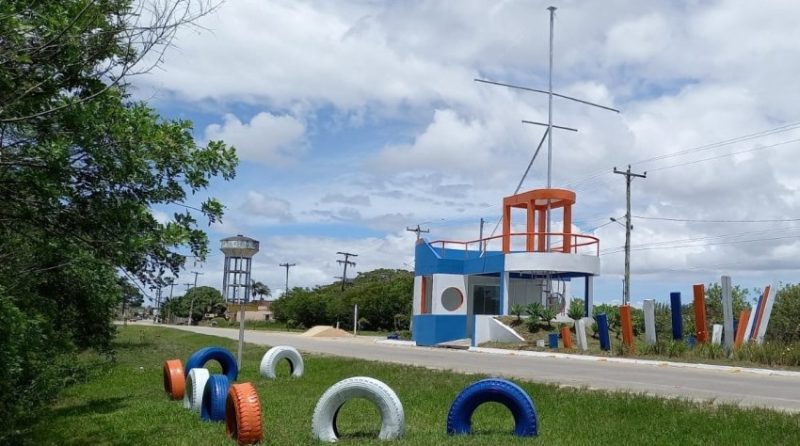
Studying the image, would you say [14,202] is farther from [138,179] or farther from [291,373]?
[291,373]

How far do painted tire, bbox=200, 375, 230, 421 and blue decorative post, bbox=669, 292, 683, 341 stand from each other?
17.2 meters

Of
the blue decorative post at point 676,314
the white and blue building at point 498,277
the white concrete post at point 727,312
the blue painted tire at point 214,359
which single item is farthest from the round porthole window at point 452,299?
the blue painted tire at point 214,359

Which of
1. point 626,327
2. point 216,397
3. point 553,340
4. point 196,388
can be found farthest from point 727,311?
point 216,397

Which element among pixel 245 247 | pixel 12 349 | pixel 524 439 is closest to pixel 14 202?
pixel 12 349

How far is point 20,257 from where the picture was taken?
26.9ft

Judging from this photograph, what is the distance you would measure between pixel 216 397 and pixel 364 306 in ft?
189

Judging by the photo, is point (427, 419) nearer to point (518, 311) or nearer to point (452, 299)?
point (518, 311)

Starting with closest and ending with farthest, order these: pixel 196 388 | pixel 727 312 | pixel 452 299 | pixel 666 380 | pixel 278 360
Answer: pixel 196 388 → pixel 666 380 → pixel 278 360 → pixel 727 312 → pixel 452 299

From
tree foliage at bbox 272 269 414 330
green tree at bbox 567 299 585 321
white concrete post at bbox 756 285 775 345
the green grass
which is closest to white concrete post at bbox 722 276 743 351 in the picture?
white concrete post at bbox 756 285 775 345

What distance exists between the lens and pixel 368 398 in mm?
8242

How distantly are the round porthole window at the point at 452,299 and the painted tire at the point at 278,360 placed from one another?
1819 centimetres

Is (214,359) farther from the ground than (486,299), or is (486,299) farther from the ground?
(486,299)

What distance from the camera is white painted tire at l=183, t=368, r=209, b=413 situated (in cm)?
1109

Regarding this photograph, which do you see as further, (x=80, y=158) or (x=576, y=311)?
(x=576, y=311)
